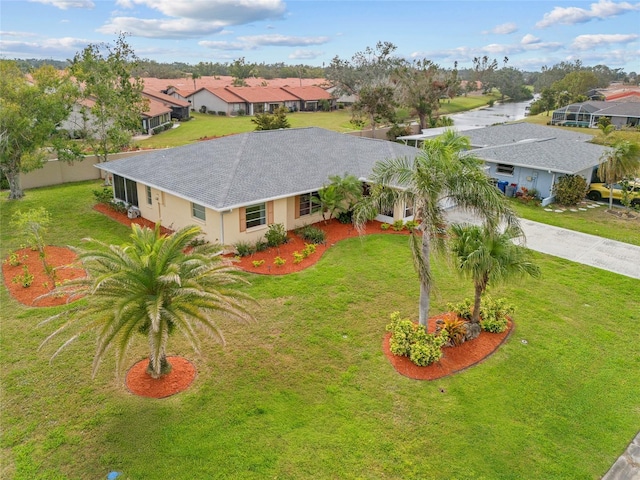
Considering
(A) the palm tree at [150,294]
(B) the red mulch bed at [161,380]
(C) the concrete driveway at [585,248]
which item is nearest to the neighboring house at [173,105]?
(C) the concrete driveway at [585,248]

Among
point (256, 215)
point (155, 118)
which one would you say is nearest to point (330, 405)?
point (256, 215)

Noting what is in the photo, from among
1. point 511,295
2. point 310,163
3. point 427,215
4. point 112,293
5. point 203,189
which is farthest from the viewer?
point 310,163

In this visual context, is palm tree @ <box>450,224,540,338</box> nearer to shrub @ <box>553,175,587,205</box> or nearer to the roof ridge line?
the roof ridge line

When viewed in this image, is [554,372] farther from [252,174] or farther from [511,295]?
[252,174]

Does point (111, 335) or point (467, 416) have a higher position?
point (111, 335)

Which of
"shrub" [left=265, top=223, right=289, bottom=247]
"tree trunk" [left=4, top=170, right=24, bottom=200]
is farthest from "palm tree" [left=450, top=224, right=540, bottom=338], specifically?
"tree trunk" [left=4, top=170, right=24, bottom=200]

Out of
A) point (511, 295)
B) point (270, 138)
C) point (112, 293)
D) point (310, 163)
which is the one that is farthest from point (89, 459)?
point (270, 138)

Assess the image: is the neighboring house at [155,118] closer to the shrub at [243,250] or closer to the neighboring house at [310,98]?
the neighboring house at [310,98]
